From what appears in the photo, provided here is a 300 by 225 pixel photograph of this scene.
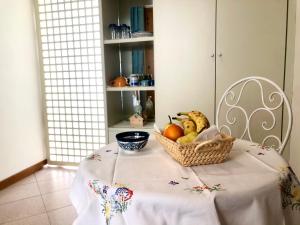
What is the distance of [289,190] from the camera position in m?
0.89

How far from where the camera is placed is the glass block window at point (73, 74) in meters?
2.76

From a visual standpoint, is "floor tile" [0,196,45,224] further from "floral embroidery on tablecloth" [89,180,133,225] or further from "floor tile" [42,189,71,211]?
"floral embroidery on tablecloth" [89,180,133,225]

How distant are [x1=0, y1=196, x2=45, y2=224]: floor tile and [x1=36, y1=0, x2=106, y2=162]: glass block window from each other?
0.82 m

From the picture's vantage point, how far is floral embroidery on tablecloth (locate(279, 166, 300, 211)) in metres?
0.86

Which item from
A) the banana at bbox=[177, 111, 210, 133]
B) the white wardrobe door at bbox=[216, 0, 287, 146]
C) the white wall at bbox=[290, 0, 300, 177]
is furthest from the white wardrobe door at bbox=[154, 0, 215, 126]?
the banana at bbox=[177, 111, 210, 133]

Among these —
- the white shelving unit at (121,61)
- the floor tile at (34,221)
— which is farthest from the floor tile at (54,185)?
the white shelving unit at (121,61)

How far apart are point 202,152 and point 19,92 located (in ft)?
7.89

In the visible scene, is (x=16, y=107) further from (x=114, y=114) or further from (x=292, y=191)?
(x=292, y=191)

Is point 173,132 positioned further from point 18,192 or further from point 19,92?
point 19,92

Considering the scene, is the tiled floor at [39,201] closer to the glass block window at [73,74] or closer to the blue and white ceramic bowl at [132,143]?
the glass block window at [73,74]

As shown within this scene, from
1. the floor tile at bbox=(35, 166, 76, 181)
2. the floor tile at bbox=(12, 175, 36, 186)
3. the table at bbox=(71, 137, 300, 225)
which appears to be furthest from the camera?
the floor tile at bbox=(35, 166, 76, 181)

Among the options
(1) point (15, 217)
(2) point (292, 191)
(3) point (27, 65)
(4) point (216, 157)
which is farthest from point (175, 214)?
(3) point (27, 65)

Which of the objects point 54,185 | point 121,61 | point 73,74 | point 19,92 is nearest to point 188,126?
point 121,61

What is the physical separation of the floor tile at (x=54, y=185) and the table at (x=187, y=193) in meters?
1.66
